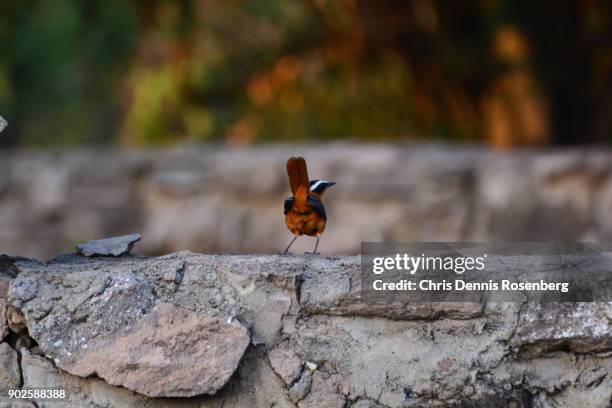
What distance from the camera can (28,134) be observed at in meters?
20.0

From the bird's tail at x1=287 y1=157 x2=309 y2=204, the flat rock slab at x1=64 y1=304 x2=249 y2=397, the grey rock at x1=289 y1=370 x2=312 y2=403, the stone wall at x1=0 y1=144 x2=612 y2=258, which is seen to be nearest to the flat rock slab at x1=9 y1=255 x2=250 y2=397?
the flat rock slab at x1=64 y1=304 x2=249 y2=397

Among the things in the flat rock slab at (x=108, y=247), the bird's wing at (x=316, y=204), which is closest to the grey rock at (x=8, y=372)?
the flat rock slab at (x=108, y=247)

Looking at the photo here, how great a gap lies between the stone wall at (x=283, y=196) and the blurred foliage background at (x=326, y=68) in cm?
114

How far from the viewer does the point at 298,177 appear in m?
2.98

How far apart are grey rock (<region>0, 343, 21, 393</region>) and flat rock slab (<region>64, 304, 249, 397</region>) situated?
0.12 metres

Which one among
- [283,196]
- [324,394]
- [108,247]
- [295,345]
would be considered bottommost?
[324,394]

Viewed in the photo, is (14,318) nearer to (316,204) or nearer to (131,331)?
(131,331)

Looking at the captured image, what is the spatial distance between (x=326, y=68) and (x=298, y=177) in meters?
9.40

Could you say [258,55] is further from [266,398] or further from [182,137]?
[266,398]

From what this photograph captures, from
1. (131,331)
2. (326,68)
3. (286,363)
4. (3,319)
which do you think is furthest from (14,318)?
(326,68)

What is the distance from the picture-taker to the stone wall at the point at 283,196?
8391mm

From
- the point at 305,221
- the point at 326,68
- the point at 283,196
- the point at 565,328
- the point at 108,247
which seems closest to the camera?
the point at 565,328

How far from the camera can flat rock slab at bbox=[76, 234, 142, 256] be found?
2.94 metres

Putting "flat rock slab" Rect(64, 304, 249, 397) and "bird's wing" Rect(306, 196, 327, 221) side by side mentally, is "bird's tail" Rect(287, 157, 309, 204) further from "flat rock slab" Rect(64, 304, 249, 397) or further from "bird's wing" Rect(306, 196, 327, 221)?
"flat rock slab" Rect(64, 304, 249, 397)
